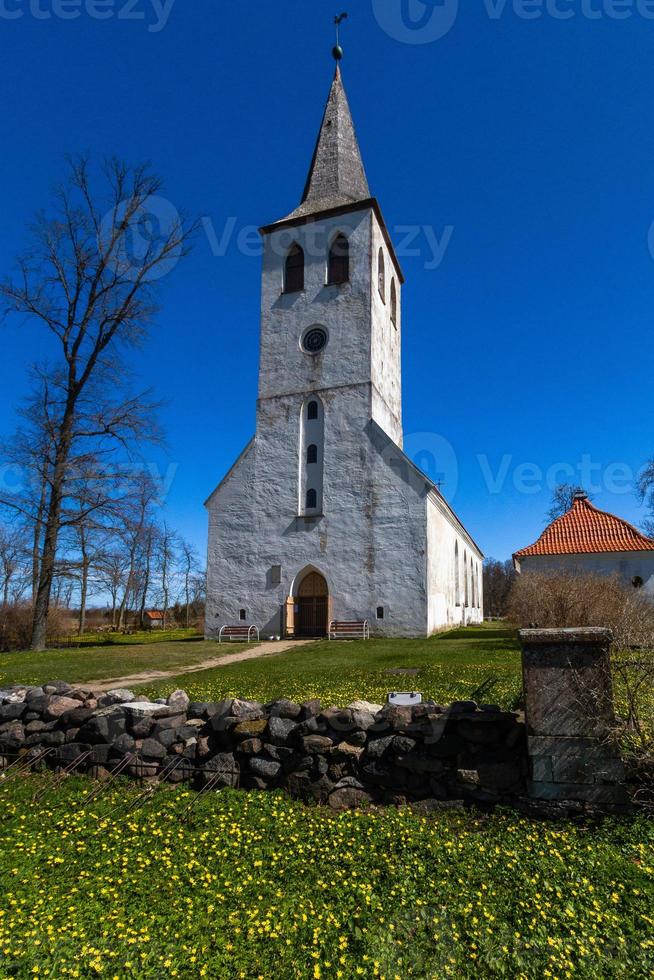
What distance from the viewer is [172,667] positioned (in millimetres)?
14508

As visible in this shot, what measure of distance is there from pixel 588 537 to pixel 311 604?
13.1 metres

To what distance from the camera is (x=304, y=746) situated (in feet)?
19.7

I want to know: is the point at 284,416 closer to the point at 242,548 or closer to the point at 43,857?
the point at 242,548

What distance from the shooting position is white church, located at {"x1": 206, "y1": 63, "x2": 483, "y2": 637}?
22484 millimetres

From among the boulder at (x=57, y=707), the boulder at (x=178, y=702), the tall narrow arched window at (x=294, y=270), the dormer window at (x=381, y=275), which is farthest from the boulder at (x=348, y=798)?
the dormer window at (x=381, y=275)

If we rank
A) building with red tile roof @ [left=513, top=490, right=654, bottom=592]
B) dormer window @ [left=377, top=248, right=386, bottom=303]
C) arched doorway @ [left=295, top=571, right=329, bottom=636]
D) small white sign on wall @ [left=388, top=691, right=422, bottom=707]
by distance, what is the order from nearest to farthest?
small white sign on wall @ [left=388, top=691, right=422, bottom=707], arched doorway @ [left=295, top=571, right=329, bottom=636], building with red tile roof @ [left=513, top=490, right=654, bottom=592], dormer window @ [left=377, top=248, right=386, bottom=303]

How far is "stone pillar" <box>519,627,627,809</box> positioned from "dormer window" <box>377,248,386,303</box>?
25.0 metres

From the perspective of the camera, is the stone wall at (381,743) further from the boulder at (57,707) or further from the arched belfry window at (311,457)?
the arched belfry window at (311,457)

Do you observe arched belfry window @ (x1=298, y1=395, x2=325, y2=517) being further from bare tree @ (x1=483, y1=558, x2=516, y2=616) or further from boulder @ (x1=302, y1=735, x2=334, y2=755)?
bare tree @ (x1=483, y1=558, x2=516, y2=616)

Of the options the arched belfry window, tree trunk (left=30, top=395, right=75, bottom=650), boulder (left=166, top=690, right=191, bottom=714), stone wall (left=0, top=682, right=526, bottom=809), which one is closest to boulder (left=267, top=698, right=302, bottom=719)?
stone wall (left=0, top=682, right=526, bottom=809)

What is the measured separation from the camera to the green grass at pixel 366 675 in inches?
356

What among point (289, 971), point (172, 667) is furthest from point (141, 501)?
point (289, 971)

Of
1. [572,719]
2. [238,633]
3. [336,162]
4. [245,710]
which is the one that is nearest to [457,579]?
[238,633]

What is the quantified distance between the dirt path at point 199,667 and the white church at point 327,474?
2308 millimetres
